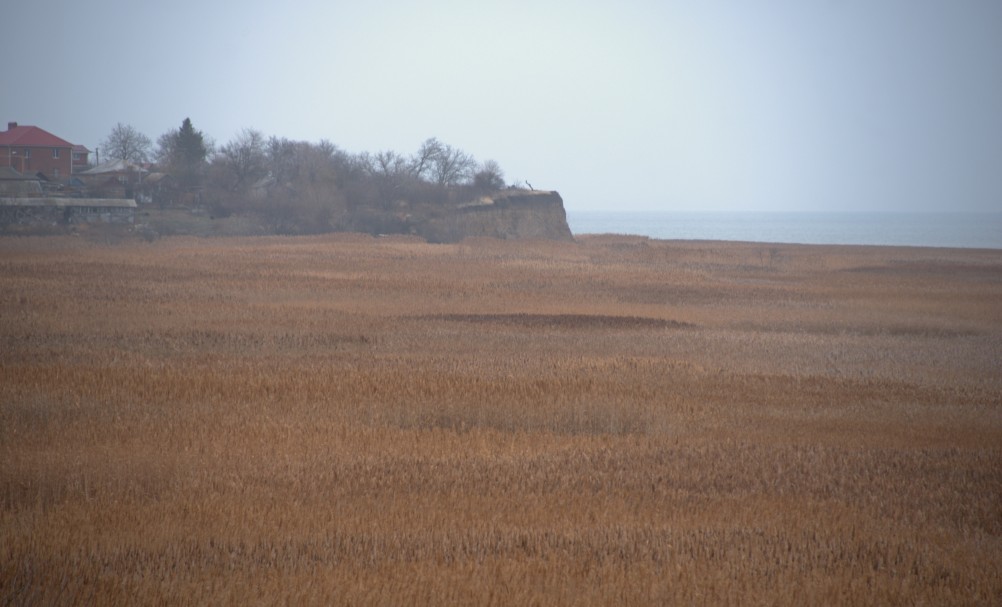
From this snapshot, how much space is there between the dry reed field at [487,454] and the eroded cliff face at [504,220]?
147ft

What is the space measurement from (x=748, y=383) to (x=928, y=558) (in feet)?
33.1

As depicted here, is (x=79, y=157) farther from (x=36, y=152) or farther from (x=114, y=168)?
(x=114, y=168)

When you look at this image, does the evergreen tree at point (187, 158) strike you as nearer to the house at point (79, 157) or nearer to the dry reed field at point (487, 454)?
the house at point (79, 157)

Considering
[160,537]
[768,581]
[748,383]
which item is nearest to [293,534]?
[160,537]

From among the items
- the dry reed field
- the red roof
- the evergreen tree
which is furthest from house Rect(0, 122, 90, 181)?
the dry reed field

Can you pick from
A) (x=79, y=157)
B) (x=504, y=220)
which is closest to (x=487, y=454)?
(x=504, y=220)

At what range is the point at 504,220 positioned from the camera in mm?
78438

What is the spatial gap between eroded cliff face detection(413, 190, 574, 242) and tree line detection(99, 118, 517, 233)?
8.71 feet

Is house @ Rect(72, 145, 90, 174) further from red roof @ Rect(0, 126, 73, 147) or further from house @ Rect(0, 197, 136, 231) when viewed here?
house @ Rect(0, 197, 136, 231)

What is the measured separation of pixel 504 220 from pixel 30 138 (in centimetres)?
4455

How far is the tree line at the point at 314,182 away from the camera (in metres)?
76.9

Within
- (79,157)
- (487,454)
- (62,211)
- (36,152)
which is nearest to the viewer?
(487,454)

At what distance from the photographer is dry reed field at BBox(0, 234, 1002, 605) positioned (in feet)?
28.9

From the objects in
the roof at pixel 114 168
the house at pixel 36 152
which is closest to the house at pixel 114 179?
the roof at pixel 114 168
